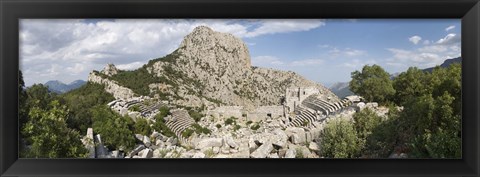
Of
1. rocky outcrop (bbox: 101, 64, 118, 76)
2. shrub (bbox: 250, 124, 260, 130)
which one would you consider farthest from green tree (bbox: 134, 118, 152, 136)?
shrub (bbox: 250, 124, 260, 130)

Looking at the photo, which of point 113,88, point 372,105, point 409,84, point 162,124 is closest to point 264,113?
point 162,124

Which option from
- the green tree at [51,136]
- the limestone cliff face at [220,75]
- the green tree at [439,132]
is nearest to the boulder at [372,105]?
the green tree at [439,132]

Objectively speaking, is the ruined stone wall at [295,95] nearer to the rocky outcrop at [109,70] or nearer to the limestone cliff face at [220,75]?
the limestone cliff face at [220,75]

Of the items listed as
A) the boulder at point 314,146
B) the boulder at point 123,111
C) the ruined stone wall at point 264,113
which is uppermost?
the boulder at point 123,111
